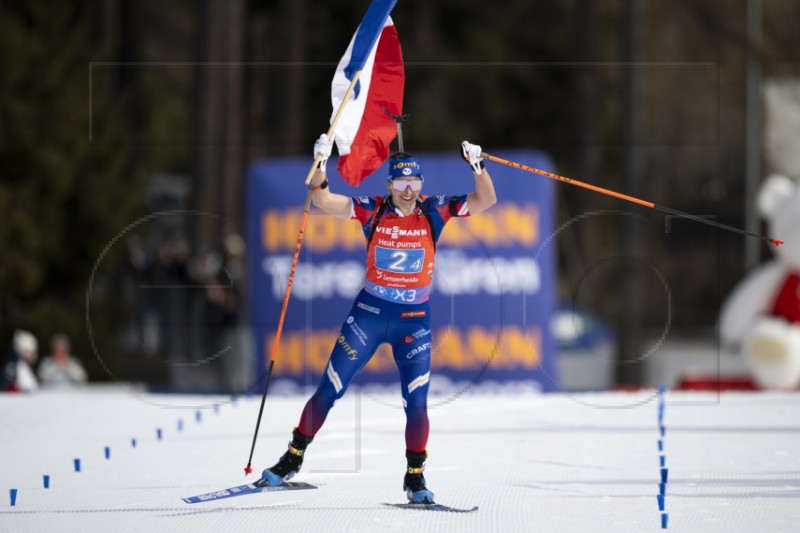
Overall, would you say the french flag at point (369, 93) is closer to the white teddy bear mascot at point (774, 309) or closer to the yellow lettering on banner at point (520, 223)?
the yellow lettering on banner at point (520, 223)

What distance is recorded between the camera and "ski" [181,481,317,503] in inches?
272

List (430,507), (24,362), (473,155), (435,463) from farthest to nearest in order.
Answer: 1. (24,362)
2. (435,463)
3. (473,155)
4. (430,507)

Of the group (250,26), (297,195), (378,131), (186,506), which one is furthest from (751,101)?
(186,506)

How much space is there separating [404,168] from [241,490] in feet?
5.67

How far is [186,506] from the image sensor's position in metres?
6.78

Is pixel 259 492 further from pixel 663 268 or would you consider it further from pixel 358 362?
pixel 663 268

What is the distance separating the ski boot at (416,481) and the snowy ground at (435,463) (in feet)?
0.48

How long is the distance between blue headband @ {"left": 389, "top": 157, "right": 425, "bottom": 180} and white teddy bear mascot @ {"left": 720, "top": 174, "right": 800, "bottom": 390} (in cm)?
681

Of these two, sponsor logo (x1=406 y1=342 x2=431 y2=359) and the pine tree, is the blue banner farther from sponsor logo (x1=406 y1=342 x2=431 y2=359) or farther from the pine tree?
sponsor logo (x1=406 y1=342 x2=431 y2=359)

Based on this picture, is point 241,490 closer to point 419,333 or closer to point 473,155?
point 419,333

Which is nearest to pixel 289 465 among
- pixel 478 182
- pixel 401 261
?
pixel 401 261

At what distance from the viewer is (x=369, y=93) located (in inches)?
313

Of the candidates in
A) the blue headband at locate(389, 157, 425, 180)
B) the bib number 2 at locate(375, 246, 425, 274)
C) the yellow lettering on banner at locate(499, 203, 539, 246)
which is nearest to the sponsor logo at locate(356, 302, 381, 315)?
the bib number 2 at locate(375, 246, 425, 274)

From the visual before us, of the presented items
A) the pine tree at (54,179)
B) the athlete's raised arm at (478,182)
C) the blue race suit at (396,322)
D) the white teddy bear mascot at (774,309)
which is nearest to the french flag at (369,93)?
the blue race suit at (396,322)
